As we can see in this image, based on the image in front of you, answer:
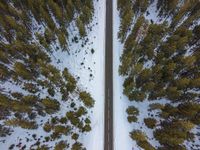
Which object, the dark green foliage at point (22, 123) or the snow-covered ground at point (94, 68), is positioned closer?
the dark green foliage at point (22, 123)

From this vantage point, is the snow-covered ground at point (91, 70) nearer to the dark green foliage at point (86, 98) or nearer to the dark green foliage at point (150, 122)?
the dark green foliage at point (86, 98)

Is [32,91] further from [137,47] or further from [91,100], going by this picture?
[137,47]

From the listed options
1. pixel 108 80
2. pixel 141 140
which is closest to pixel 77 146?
pixel 141 140

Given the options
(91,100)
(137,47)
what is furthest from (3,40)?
(137,47)

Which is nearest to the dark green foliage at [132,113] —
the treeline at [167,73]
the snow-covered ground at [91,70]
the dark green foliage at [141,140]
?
the treeline at [167,73]

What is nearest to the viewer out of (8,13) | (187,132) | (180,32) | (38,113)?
(187,132)

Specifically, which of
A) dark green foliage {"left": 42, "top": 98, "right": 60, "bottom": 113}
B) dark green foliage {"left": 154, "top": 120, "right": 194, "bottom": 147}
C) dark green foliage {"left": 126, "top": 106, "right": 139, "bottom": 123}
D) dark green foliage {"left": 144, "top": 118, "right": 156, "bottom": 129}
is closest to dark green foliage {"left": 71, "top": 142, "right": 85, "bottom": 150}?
dark green foliage {"left": 42, "top": 98, "right": 60, "bottom": 113}
